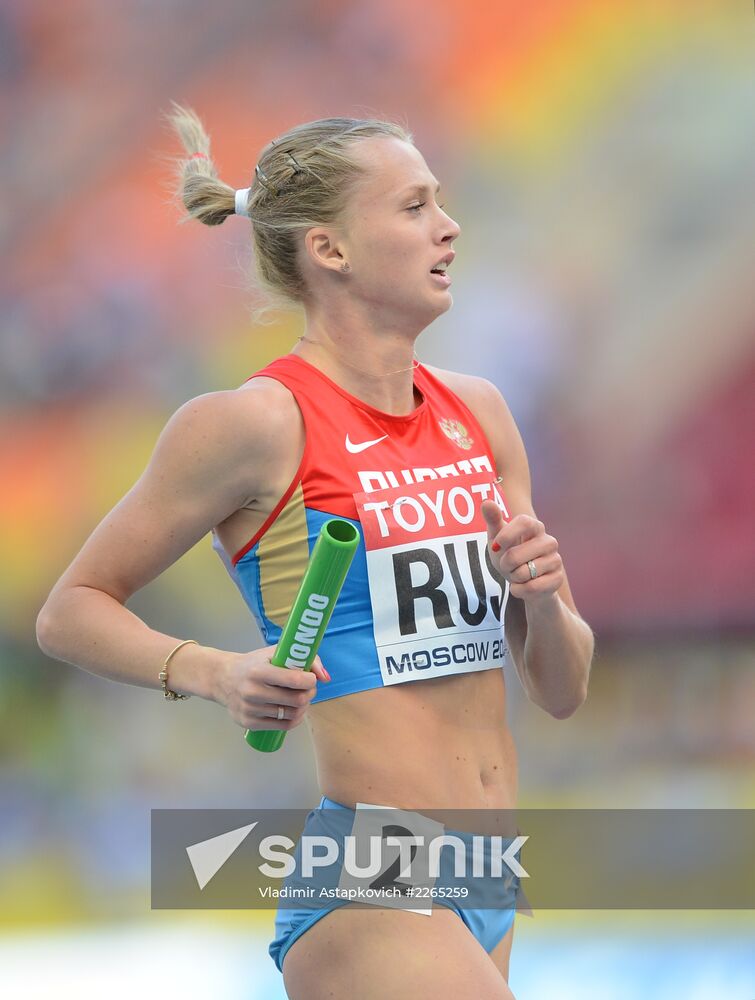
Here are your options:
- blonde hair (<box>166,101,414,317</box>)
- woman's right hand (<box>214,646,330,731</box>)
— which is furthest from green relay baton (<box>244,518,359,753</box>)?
blonde hair (<box>166,101,414,317</box>)

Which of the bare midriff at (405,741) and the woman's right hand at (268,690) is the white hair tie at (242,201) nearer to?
the bare midriff at (405,741)

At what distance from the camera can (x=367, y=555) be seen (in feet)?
4.95

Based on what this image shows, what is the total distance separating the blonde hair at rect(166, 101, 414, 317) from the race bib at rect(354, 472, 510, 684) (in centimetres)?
38

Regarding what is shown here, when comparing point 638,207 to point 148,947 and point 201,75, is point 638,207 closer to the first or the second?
→ point 201,75

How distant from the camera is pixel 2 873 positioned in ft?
11.0

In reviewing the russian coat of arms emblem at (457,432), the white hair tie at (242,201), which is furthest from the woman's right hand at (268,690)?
the white hair tie at (242,201)

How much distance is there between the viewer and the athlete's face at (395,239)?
64.3 inches

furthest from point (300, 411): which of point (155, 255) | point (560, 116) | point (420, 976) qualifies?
point (560, 116)

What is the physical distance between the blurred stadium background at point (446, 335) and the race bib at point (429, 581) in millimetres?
1887

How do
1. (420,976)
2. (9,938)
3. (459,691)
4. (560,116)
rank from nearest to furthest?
(420,976) < (459,691) < (9,938) < (560,116)

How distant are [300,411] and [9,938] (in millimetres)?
2227

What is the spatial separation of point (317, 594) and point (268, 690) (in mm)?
129

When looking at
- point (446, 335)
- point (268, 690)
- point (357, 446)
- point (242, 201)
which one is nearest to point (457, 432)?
point (357, 446)

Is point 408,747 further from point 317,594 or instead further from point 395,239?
point 395,239
